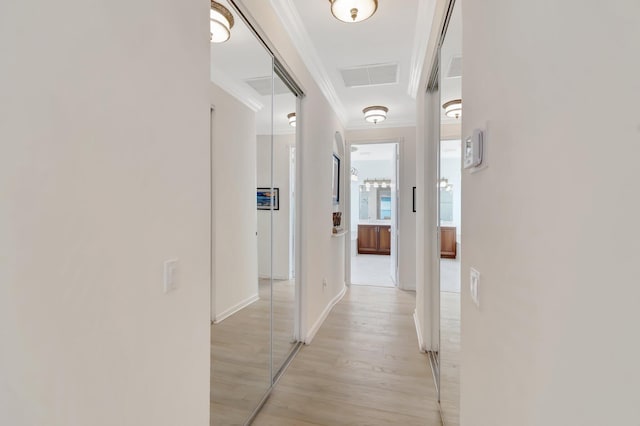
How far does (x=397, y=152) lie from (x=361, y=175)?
4.68 metres

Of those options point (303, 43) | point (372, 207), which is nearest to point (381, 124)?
point (303, 43)

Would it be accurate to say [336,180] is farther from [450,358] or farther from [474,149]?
[474,149]

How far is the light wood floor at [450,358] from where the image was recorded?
5.35ft

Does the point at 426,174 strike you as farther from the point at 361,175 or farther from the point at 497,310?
the point at 361,175

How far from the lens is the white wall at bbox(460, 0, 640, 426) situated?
38 cm

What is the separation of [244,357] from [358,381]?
922 millimetres

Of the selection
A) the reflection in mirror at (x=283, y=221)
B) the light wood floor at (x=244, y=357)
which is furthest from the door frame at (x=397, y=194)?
the light wood floor at (x=244, y=357)

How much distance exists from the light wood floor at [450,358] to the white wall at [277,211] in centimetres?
128

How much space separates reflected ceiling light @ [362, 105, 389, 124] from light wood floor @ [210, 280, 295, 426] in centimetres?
286

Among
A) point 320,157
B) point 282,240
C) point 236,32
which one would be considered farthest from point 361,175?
point 236,32

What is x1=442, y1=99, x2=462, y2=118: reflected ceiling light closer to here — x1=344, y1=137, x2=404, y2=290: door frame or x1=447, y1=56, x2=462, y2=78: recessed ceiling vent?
x1=447, y1=56, x2=462, y2=78: recessed ceiling vent

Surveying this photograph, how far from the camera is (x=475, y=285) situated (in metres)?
1.04

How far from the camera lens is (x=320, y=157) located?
10.7 feet

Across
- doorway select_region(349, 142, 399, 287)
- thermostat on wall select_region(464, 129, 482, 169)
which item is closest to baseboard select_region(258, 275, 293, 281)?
thermostat on wall select_region(464, 129, 482, 169)
